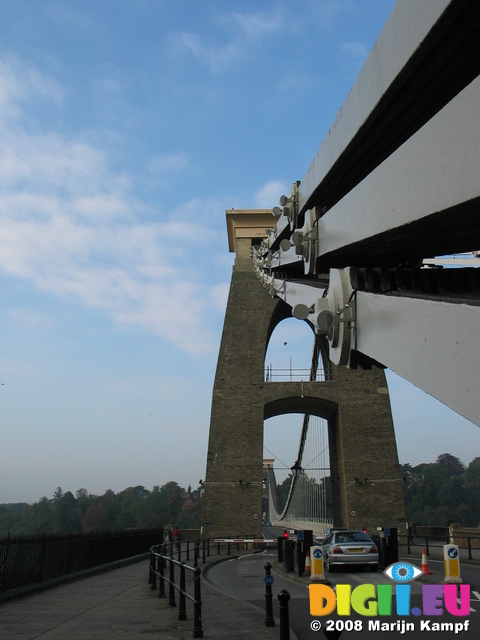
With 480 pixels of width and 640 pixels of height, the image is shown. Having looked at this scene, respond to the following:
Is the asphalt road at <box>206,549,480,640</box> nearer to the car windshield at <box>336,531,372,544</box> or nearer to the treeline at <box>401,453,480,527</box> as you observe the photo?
the car windshield at <box>336,531,372,544</box>

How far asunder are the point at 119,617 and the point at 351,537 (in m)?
7.09

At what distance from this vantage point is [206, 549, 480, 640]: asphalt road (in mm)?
6384

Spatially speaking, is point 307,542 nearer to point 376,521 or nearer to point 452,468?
point 376,521

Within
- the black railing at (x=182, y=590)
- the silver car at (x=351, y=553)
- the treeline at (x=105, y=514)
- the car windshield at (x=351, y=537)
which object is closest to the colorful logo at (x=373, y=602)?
the black railing at (x=182, y=590)

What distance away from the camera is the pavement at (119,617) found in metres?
6.48

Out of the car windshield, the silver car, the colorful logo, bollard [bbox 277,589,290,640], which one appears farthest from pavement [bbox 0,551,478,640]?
the car windshield

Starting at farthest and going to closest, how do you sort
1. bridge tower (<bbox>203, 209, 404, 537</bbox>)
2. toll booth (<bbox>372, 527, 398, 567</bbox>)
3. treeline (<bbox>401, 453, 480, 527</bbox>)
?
treeline (<bbox>401, 453, 480, 527</bbox>) → bridge tower (<bbox>203, 209, 404, 537</bbox>) → toll booth (<bbox>372, 527, 398, 567</bbox>)

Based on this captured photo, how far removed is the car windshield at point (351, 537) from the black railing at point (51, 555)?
5.87 m

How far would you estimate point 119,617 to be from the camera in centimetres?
771

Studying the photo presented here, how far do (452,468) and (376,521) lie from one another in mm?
78340

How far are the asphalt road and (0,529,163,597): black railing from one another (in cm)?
305

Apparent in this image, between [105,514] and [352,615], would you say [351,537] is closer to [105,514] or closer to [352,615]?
[352,615]

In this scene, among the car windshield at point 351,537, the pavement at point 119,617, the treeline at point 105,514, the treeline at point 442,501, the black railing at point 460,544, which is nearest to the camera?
the pavement at point 119,617

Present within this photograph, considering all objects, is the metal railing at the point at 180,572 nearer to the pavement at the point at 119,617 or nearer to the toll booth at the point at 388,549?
the pavement at the point at 119,617
